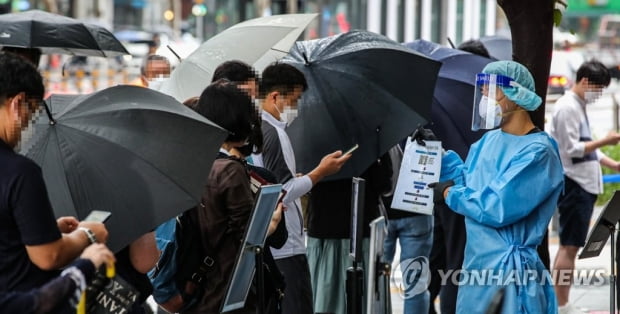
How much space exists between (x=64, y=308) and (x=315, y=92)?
10.7 feet

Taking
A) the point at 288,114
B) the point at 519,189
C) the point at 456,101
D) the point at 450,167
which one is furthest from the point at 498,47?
the point at 519,189

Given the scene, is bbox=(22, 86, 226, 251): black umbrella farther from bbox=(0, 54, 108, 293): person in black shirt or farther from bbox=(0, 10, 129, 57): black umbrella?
bbox=(0, 10, 129, 57): black umbrella

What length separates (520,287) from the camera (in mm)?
5395

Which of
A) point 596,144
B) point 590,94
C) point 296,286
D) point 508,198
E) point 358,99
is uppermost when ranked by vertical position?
point 358,99

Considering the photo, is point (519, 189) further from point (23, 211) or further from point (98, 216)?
point (23, 211)

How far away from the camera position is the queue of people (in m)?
3.71

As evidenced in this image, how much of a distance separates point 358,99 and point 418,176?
3.59 ft

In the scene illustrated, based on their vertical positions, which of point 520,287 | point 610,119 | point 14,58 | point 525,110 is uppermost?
point 14,58

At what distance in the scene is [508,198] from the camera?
17.3ft

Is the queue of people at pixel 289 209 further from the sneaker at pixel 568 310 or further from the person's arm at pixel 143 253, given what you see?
the sneaker at pixel 568 310

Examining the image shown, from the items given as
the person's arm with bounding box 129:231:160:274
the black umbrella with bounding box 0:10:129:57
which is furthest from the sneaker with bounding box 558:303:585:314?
the person's arm with bounding box 129:231:160:274

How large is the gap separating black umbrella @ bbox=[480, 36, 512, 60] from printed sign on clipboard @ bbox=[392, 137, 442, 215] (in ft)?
17.1

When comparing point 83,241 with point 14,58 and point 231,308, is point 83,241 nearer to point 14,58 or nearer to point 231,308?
point 14,58

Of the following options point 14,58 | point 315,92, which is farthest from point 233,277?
point 315,92
